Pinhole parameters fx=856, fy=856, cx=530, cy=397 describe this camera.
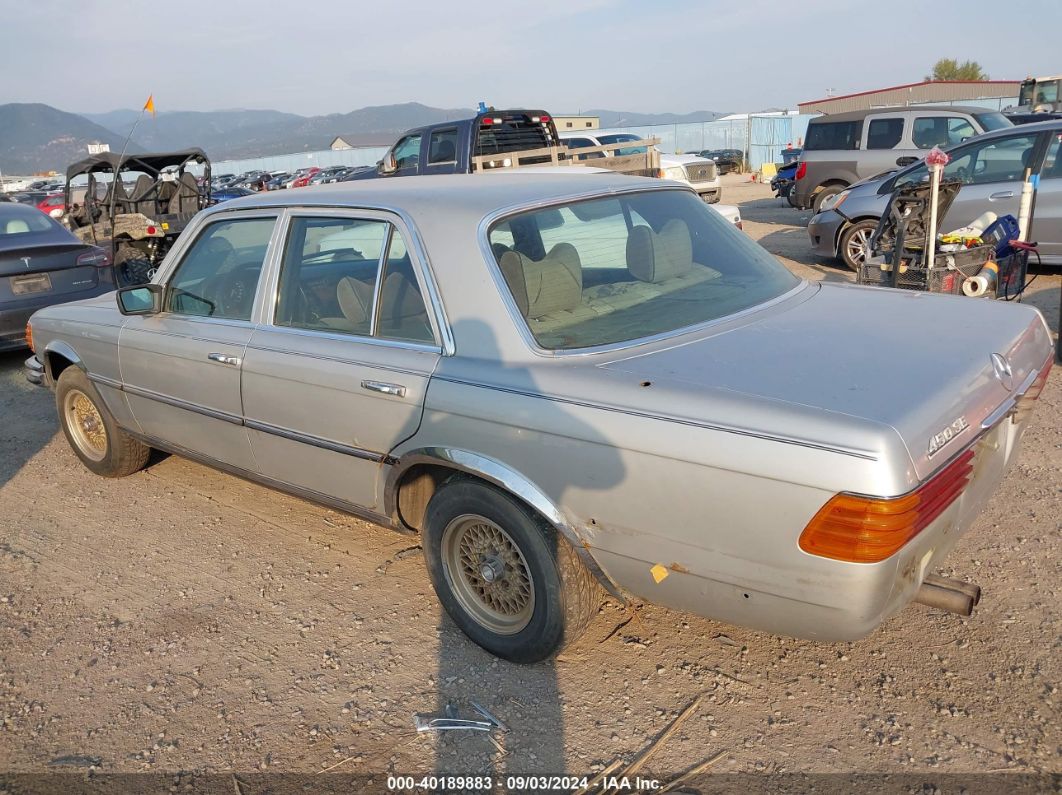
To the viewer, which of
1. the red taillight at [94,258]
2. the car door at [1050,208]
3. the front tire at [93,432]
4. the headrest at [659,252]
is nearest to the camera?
the headrest at [659,252]

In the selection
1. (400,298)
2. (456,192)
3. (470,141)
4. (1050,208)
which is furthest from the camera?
(470,141)

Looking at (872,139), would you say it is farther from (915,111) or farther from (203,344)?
(203,344)

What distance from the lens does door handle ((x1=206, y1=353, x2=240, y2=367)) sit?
12.4 feet

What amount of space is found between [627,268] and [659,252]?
0.53ft

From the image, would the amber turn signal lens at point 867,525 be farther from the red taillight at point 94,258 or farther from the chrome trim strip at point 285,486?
the red taillight at point 94,258

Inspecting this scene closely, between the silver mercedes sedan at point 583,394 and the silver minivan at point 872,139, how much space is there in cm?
1042

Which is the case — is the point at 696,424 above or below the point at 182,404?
above

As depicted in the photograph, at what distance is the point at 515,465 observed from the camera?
2.79 metres

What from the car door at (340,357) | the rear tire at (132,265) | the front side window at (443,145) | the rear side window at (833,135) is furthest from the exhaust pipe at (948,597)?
the rear side window at (833,135)

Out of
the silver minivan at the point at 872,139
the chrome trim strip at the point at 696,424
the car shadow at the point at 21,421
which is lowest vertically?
the car shadow at the point at 21,421

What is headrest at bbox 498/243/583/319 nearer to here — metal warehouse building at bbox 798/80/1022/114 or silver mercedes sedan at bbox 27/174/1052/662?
silver mercedes sedan at bbox 27/174/1052/662

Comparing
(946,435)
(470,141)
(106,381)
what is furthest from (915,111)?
(946,435)

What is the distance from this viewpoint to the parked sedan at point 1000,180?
27.9 ft

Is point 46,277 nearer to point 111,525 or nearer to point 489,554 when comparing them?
point 111,525
